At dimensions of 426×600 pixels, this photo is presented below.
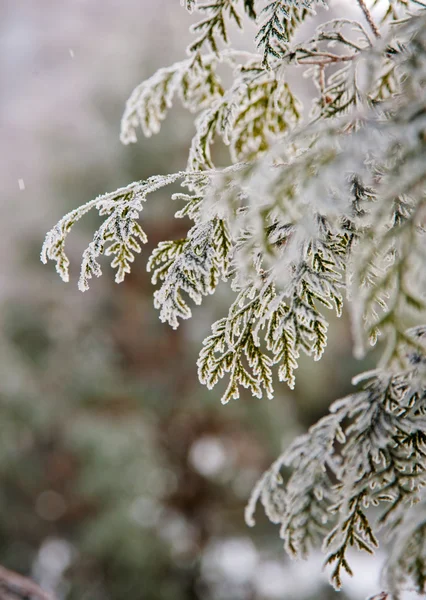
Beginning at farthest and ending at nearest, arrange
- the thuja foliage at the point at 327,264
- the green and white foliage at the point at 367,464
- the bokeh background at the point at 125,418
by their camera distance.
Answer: the bokeh background at the point at 125,418
the green and white foliage at the point at 367,464
the thuja foliage at the point at 327,264

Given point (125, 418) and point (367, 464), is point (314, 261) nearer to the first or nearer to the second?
point (367, 464)

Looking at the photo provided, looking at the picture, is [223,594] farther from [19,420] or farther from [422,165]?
[422,165]

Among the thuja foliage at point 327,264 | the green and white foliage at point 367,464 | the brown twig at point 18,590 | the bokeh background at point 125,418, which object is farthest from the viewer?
the bokeh background at point 125,418

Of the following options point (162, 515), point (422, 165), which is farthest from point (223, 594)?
point (422, 165)

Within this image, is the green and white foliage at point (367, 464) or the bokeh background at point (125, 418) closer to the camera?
the green and white foliage at point (367, 464)

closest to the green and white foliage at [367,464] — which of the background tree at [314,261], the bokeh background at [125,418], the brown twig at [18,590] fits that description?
the background tree at [314,261]

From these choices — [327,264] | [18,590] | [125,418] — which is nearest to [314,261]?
[327,264]

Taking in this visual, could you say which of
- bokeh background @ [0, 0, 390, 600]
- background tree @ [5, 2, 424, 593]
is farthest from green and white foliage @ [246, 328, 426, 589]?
bokeh background @ [0, 0, 390, 600]

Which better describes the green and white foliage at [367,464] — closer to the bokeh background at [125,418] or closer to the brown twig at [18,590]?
the brown twig at [18,590]
